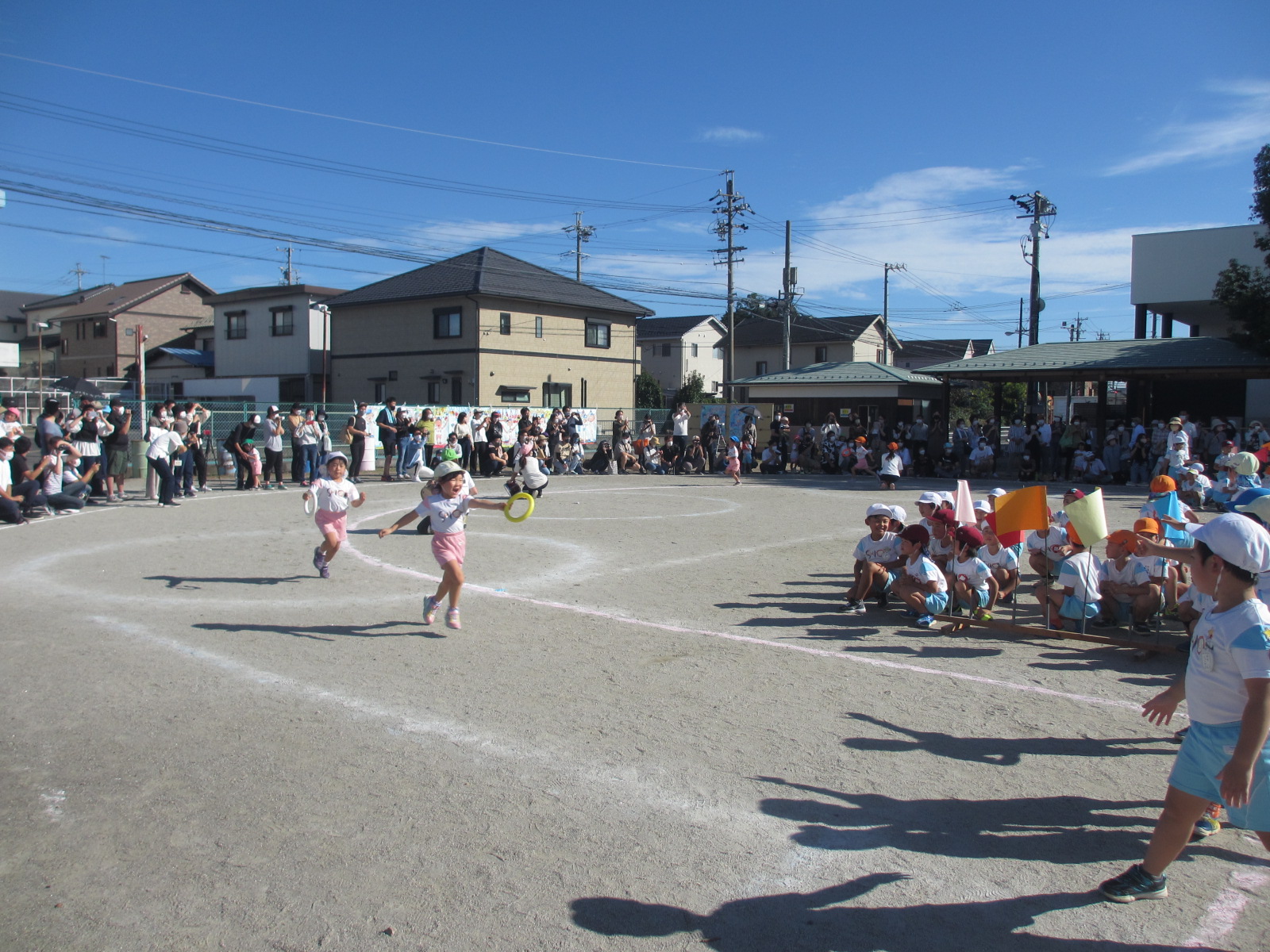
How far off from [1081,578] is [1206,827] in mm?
3697

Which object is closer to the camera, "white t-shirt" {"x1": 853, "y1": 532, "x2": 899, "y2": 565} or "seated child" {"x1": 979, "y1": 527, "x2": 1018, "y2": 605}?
"seated child" {"x1": 979, "y1": 527, "x2": 1018, "y2": 605}

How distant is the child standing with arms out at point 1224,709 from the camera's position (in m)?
3.08

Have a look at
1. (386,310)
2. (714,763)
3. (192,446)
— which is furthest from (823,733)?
(386,310)

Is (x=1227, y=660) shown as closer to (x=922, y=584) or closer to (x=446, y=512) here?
(x=922, y=584)

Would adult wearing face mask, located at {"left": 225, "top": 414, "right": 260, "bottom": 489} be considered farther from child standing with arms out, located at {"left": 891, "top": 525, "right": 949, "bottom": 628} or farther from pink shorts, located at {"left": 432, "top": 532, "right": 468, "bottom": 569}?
child standing with arms out, located at {"left": 891, "top": 525, "right": 949, "bottom": 628}

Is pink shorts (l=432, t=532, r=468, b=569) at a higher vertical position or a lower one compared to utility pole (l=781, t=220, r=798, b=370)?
lower

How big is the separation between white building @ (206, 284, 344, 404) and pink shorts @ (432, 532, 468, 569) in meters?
37.4

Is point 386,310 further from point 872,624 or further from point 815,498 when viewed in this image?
point 872,624

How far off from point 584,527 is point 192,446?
8.69 meters

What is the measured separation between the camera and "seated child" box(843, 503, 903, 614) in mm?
8234

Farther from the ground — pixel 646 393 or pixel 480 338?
pixel 480 338

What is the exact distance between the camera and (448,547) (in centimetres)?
728

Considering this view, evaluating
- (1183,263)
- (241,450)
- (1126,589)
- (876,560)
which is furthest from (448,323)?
(1126,589)

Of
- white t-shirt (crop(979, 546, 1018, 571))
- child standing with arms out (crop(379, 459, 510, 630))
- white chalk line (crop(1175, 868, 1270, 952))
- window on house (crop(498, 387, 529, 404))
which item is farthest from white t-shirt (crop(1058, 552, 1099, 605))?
window on house (crop(498, 387, 529, 404))
